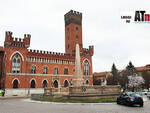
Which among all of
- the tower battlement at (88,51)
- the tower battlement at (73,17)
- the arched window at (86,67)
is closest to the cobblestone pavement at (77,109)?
the arched window at (86,67)

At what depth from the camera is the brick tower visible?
6150cm

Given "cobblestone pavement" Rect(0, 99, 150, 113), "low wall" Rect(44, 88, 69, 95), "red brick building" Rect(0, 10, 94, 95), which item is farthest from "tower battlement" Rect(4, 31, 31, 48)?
"cobblestone pavement" Rect(0, 99, 150, 113)

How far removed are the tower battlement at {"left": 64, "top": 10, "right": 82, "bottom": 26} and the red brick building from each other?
348cm

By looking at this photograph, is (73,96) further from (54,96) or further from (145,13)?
(145,13)

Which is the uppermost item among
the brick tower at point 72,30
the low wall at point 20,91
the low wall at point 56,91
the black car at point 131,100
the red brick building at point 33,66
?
the brick tower at point 72,30

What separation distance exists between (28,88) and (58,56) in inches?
550

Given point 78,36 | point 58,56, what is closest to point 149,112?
point 58,56

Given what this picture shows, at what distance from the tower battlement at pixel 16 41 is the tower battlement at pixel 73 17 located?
756 inches

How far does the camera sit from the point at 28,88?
154ft

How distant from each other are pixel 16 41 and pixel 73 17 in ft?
79.9

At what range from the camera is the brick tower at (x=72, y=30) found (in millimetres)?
61500

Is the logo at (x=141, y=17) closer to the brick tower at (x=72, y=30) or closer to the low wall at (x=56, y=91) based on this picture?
the low wall at (x=56, y=91)

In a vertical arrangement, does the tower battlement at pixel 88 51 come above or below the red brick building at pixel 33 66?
above

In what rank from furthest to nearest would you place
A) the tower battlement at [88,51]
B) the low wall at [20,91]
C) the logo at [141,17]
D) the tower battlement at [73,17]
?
the tower battlement at [73,17], the tower battlement at [88,51], the low wall at [20,91], the logo at [141,17]
